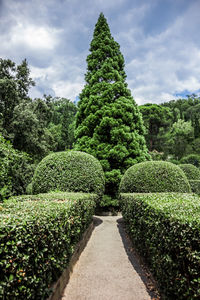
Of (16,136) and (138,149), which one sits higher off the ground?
(16,136)

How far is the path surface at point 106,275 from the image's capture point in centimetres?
279

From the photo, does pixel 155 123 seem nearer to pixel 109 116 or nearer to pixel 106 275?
pixel 109 116

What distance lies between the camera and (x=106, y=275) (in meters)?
3.44

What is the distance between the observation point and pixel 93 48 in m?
13.2

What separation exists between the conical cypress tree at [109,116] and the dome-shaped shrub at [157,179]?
3363 millimetres

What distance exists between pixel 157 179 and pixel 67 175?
3184 mm

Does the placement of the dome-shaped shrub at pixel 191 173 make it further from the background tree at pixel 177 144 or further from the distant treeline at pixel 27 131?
the background tree at pixel 177 144

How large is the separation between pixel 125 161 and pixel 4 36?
7.88m

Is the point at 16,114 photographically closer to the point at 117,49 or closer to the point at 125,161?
the point at 117,49

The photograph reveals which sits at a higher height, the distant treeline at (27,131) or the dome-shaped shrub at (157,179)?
the distant treeline at (27,131)

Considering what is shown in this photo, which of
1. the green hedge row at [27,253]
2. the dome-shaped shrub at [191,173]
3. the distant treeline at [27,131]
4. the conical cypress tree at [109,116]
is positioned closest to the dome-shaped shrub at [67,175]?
the distant treeline at [27,131]

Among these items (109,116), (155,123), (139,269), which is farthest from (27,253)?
(155,123)

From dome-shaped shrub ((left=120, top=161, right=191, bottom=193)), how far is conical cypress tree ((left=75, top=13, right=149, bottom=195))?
336 cm

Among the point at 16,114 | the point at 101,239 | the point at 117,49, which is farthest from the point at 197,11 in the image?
the point at 16,114
